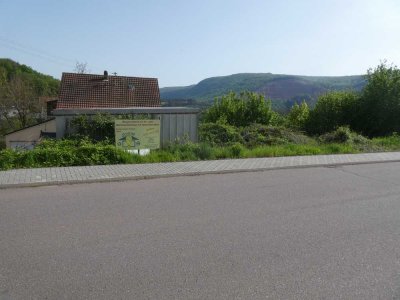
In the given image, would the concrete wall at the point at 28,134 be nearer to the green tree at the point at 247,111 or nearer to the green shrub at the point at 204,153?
the green tree at the point at 247,111

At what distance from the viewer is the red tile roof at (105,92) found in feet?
113

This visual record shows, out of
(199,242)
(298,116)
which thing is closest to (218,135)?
(199,242)

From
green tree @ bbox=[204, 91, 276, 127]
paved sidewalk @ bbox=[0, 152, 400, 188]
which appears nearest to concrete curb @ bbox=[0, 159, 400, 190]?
paved sidewalk @ bbox=[0, 152, 400, 188]

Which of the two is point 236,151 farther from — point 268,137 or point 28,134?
point 28,134

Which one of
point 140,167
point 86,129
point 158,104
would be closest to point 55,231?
point 140,167

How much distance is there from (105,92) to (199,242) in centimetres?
3251

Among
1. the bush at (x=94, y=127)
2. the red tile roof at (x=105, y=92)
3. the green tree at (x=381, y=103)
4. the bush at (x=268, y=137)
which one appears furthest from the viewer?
the red tile roof at (x=105, y=92)

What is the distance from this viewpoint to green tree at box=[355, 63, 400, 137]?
2297 centimetres

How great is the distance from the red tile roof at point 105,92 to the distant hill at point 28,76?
2314 cm

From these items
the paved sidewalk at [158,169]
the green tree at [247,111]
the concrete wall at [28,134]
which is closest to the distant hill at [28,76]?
the concrete wall at [28,134]

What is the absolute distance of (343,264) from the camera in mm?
4520

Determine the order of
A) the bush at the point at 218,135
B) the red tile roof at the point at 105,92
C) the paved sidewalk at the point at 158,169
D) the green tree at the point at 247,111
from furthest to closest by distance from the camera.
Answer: the red tile roof at the point at 105,92 → the green tree at the point at 247,111 → the bush at the point at 218,135 → the paved sidewalk at the point at 158,169

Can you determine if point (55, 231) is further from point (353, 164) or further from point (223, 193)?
point (353, 164)

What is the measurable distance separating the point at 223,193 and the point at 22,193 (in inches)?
166
